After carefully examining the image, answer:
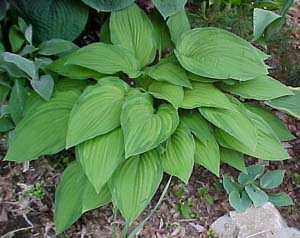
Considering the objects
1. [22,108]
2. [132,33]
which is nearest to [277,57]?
[132,33]

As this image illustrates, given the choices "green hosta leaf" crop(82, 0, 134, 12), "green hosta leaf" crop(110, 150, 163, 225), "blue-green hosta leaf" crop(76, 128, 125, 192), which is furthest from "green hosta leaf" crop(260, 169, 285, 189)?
"green hosta leaf" crop(82, 0, 134, 12)

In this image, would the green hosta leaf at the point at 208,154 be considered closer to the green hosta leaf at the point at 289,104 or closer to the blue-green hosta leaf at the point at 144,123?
the blue-green hosta leaf at the point at 144,123

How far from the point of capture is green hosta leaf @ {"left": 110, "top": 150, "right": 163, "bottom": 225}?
1.80m

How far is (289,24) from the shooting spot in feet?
9.02

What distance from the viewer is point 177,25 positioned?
7.21 feet

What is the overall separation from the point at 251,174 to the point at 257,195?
9 cm

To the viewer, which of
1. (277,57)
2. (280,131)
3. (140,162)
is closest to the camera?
(140,162)

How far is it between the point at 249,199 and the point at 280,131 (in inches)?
11.9

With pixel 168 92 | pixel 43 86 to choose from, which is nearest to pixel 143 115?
pixel 168 92

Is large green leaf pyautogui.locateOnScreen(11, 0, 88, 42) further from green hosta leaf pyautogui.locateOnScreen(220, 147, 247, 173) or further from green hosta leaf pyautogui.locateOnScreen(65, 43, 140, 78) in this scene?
green hosta leaf pyautogui.locateOnScreen(220, 147, 247, 173)

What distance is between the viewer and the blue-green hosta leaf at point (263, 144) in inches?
78.7

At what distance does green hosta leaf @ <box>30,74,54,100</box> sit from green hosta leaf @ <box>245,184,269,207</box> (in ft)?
2.52

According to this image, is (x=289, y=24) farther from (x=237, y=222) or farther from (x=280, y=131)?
(x=237, y=222)

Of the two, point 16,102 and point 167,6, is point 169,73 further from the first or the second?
point 16,102
